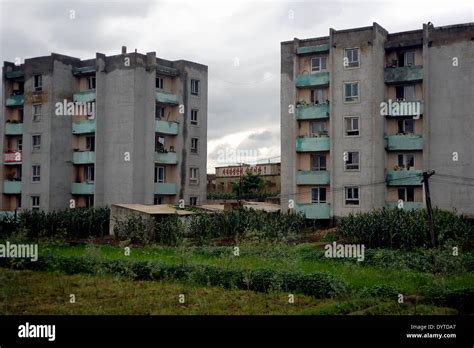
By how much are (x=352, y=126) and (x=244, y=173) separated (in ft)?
100

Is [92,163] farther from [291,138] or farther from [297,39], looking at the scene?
[297,39]

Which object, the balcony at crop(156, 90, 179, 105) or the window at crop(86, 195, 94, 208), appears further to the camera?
the balcony at crop(156, 90, 179, 105)

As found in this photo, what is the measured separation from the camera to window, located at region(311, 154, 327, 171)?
40.8 meters

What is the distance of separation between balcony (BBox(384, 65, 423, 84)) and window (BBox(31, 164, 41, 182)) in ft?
90.2

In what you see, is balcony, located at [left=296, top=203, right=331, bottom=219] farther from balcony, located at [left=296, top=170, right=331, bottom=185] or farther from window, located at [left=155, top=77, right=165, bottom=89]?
window, located at [left=155, top=77, right=165, bottom=89]

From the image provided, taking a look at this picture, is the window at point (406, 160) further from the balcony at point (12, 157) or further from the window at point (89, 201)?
the balcony at point (12, 157)

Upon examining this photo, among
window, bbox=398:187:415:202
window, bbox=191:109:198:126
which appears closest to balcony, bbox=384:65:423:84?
window, bbox=398:187:415:202

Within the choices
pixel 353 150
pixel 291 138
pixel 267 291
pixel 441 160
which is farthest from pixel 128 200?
pixel 267 291

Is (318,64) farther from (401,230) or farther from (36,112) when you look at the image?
(36,112)

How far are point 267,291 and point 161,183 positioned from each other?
91.9 feet

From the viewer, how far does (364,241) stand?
29.2 m

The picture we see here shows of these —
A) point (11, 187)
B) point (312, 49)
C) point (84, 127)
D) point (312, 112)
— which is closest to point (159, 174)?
Answer: point (84, 127)

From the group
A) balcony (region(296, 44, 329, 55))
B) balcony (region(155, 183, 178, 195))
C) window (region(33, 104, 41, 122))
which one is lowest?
balcony (region(155, 183, 178, 195))

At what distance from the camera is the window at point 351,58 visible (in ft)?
127
